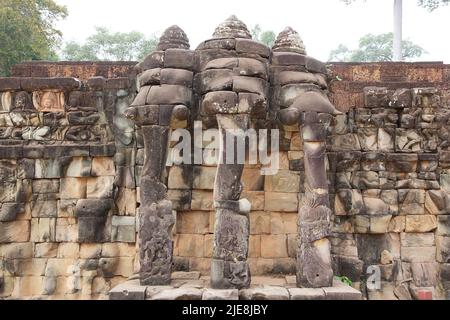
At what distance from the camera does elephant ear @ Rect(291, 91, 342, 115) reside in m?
5.21

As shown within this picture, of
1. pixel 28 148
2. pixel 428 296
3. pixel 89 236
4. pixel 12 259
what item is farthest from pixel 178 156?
pixel 428 296

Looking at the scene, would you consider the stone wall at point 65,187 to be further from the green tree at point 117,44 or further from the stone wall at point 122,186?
the green tree at point 117,44

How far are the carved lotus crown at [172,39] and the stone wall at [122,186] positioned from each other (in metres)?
1.01

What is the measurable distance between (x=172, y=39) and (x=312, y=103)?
2.02 meters

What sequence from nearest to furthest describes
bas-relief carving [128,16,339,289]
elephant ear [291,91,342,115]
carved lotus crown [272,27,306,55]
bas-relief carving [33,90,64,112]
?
bas-relief carving [128,16,339,289], elephant ear [291,91,342,115], carved lotus crown [272,27,306,55], bas-relief carving [33,90,64,112]

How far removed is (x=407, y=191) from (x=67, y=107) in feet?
17.6

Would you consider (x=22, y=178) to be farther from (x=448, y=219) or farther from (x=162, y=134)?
(x=448, y=219)

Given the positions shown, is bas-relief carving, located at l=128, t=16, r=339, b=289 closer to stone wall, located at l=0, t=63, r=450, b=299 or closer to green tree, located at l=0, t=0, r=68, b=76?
stone wall, located at l=0, t=63, r=450, b=299

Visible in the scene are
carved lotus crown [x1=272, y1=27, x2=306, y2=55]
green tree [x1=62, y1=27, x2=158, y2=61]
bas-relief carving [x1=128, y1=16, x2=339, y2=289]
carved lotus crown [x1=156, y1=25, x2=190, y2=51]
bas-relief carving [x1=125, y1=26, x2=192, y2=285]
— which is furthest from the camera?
green tree [x1=62, y1=27, x2=158, y2=61]

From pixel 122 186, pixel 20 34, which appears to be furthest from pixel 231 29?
pixel 20 34

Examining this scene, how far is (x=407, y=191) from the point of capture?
6.59 meters

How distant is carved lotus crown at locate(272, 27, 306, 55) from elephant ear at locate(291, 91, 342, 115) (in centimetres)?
85

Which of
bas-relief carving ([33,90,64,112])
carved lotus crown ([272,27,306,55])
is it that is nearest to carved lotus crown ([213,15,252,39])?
carved lotus crown ([272,27,306,55])

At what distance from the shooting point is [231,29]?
5.52 metres
